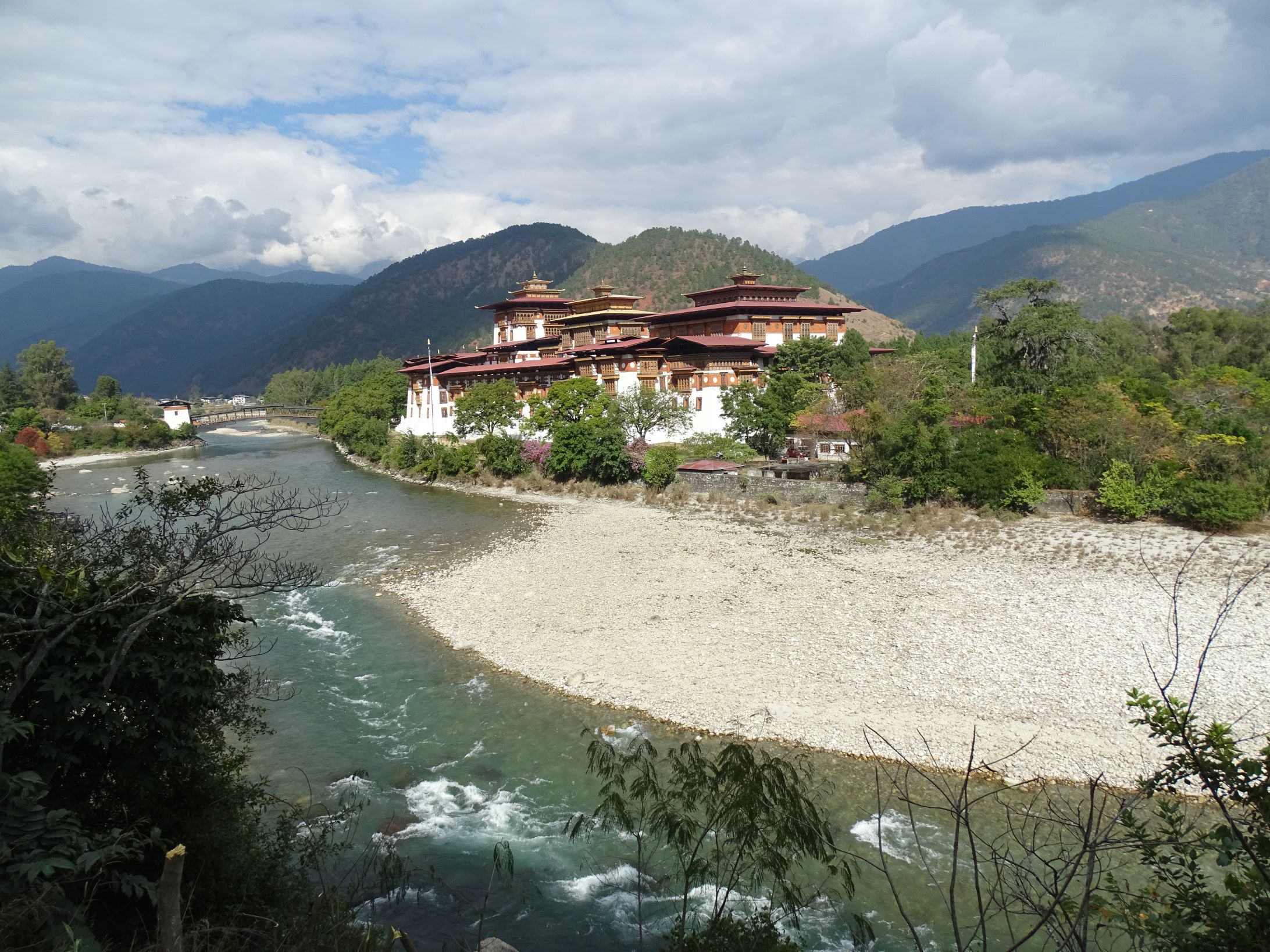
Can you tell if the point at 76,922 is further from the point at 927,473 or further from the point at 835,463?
the point at 835,463

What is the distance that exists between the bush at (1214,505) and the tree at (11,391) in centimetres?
8203

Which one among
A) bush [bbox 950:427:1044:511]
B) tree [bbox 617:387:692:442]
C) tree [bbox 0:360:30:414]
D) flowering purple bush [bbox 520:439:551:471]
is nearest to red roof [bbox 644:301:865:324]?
tree [bbox 617:387:692:442]

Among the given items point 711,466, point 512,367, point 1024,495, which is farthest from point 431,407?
point 1024,495

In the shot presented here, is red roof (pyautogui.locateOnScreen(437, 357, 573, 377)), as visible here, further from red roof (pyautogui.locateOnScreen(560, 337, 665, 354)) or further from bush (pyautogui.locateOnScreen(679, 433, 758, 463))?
bush (pyautogui.locateOnScreen(679, 433, 758, 463))

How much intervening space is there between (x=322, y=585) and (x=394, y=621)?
3.98m

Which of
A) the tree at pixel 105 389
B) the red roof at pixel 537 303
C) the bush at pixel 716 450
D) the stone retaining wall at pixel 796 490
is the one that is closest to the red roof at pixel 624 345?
the bush at pixel 716 450

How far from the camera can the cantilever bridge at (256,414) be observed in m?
88.9

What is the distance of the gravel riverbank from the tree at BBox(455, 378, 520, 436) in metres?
17.9

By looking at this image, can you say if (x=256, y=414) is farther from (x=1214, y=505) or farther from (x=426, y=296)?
(x=1214, y=505)

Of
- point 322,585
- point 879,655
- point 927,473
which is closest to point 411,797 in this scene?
point 879,655

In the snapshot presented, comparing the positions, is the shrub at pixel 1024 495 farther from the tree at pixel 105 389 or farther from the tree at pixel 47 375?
the tree at pixel 47 375

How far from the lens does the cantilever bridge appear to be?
292 feet

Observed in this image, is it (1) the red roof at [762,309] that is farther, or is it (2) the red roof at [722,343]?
(1) the red roof at [762,309]

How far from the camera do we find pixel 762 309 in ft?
133
